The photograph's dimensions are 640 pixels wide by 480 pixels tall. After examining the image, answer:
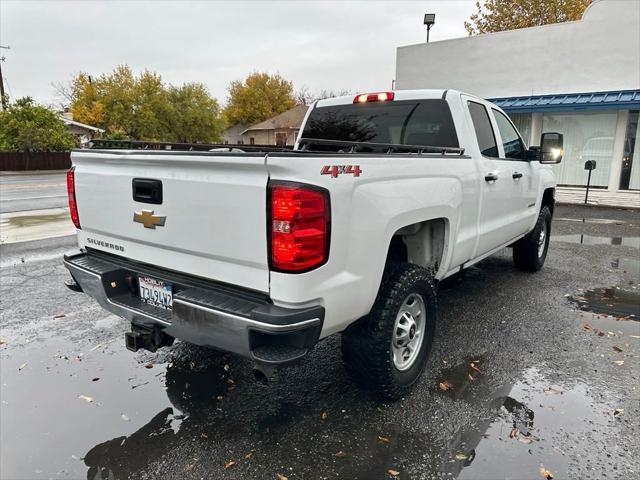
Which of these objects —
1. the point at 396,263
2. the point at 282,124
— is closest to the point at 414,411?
the point at 396,263

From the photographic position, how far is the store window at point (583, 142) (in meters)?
14.2

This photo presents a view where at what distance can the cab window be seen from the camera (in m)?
4.88

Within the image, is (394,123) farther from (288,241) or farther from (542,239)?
(542,239)

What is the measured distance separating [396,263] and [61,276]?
194 inches

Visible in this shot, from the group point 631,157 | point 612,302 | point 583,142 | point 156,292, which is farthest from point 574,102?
point 156,292

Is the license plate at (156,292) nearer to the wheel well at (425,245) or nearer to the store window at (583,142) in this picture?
the wheel well at (425,245)

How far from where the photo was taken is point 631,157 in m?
13.9

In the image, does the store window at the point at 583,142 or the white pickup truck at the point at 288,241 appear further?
the store window at the point at 583,142

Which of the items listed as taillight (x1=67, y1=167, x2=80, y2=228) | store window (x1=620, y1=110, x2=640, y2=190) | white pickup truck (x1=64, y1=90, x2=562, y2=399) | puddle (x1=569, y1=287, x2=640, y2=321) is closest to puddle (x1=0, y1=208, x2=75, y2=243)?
taillight (x1=67, y1=167, x2=80, y2=228)

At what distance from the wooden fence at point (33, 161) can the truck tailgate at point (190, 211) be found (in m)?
31.9

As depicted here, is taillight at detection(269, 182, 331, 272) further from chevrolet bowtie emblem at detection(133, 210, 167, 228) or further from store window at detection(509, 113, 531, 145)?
store window at detection(509, 113, 531, 145)

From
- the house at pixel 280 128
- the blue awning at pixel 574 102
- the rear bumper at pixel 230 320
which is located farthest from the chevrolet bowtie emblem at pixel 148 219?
Result: the house at pixel 280 128

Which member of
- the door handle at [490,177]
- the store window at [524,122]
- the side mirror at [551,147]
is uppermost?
the store window at [524,122]

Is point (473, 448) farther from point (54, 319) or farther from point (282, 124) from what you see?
point (282, 124)
